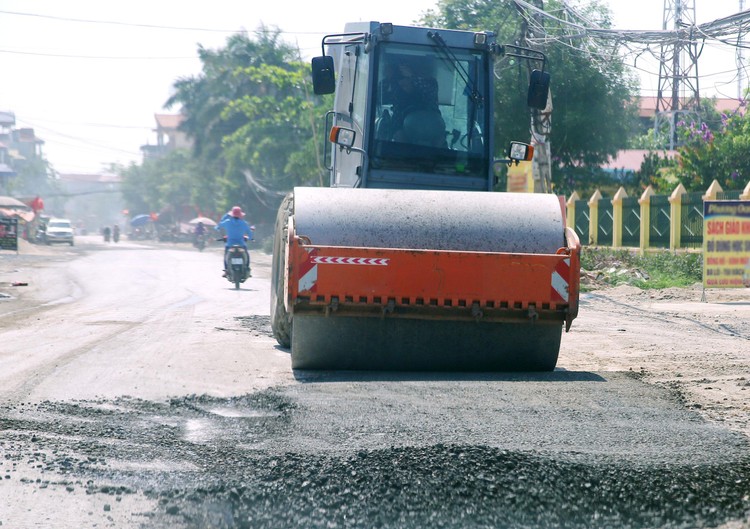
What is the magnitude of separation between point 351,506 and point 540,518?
32.1 inches

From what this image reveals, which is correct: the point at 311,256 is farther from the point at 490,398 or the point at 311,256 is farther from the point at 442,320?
the point at 490,398

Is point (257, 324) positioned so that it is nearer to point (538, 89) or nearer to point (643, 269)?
point (538, 89)

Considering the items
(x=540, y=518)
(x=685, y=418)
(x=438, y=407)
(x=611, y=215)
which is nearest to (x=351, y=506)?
(x=540, y=518)

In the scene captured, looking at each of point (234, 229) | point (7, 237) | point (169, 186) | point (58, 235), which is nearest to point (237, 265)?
point (234, 229)

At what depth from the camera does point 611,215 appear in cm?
2667

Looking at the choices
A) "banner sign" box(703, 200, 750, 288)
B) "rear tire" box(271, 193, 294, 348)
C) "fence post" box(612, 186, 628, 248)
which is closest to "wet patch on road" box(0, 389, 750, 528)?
"rear tire" box(271, 193, 294, 348)

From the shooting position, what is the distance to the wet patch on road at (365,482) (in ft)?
13.8

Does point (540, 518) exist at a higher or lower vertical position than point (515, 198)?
lower

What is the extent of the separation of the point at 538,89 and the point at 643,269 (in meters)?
13.0

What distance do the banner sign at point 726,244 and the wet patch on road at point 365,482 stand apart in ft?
36.6

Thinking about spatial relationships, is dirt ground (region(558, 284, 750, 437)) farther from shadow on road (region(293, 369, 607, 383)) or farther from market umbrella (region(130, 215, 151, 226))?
market umbrella (region(130, 215, 151, 226))

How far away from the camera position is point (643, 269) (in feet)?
72.0

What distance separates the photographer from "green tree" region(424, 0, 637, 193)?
94.8ft

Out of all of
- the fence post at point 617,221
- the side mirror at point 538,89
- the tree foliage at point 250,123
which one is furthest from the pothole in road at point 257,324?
the tree foliage at point 250,123
